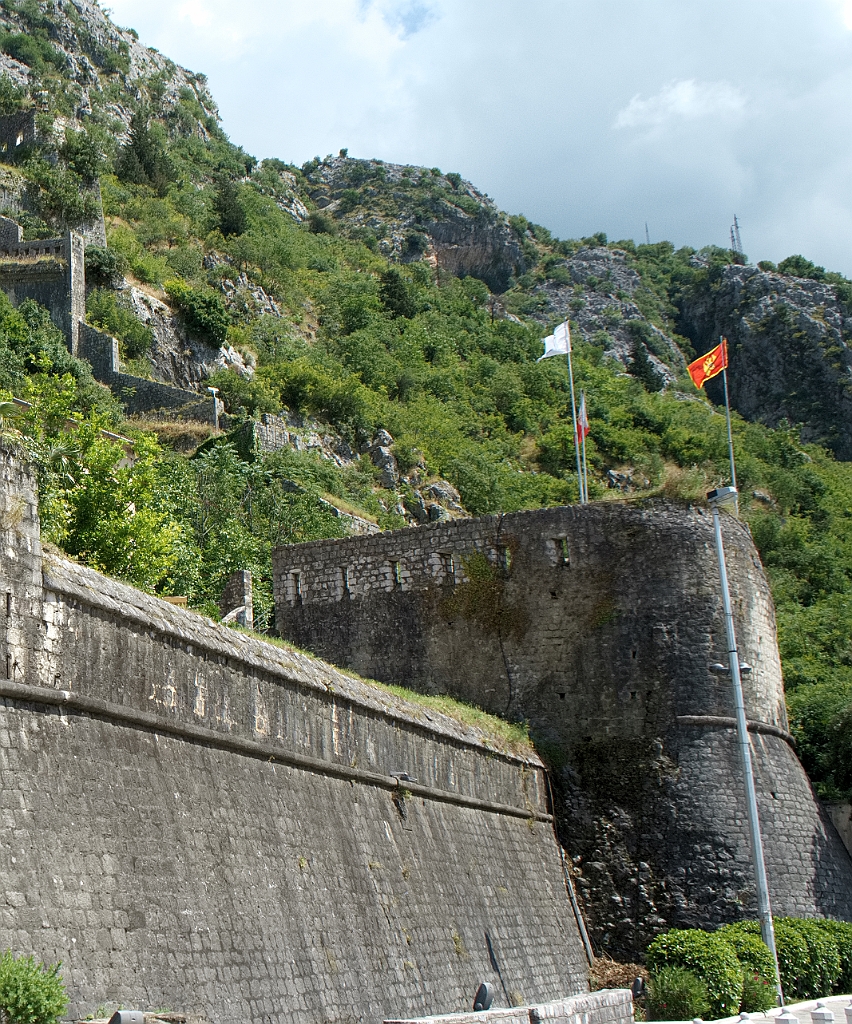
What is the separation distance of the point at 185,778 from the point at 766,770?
12.1m

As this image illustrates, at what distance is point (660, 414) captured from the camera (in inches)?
2562

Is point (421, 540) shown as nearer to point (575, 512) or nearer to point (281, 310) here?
point (575, 512)

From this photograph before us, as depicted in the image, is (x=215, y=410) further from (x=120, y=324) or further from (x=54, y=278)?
(x=54, y=278)

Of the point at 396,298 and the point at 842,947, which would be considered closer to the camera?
the point at 842,947

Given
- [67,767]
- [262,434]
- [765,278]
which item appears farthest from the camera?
[765,278]

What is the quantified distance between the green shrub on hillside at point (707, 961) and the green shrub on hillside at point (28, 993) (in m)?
10.3

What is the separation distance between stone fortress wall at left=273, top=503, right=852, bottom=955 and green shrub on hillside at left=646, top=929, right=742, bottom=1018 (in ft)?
5.82

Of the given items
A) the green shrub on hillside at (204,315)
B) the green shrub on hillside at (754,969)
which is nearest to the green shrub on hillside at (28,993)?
the green shrub on hillside at (754,969)

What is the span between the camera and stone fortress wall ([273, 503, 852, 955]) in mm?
19656

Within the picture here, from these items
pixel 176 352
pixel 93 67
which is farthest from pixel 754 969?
pixel 93 67

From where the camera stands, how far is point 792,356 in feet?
269

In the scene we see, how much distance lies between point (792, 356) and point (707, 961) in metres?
70.5

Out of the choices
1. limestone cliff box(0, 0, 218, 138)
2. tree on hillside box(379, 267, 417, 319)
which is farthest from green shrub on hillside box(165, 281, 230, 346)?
limestone cliff box(0, 0, 218, 138)

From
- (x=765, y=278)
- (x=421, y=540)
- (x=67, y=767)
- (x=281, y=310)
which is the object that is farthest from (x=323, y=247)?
(x=67, y=767)
